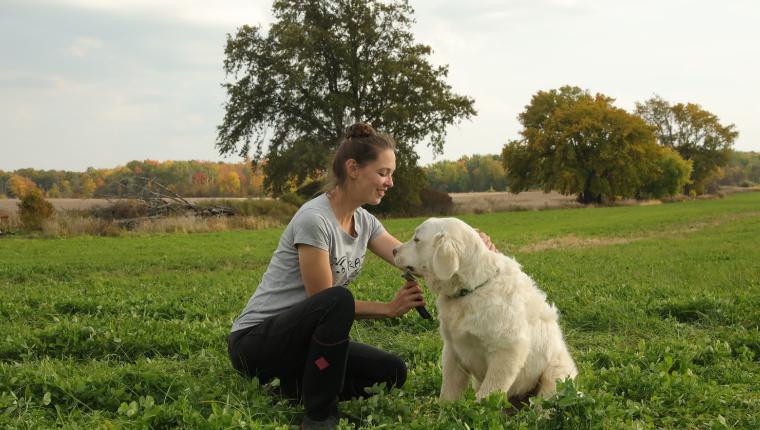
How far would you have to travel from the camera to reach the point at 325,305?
3.77 metres

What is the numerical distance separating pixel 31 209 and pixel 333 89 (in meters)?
21.5

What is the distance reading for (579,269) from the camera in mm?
11742

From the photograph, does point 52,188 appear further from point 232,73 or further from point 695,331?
point 695,331

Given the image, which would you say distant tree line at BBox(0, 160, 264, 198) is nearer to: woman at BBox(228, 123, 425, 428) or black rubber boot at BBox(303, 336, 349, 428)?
woman at BBox(228, 123, 425, 428)

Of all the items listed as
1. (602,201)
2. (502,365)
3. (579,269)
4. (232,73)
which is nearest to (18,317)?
(502,365)

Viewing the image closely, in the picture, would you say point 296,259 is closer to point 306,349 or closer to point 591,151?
point 306,349

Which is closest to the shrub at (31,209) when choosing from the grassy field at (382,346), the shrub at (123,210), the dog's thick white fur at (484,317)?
the shrub at (123,210)

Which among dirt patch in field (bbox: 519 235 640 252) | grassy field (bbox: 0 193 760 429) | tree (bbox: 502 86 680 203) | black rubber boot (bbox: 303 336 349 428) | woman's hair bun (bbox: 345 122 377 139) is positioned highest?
tree (bbox: 502 86 680 203)

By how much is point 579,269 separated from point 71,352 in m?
9.02

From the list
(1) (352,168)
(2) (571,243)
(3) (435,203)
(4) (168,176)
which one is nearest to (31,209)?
(4) (168,176)

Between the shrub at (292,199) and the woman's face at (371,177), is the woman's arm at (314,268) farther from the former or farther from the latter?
the shrub at (292,199)

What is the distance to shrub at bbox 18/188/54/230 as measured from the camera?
25391 millimetres

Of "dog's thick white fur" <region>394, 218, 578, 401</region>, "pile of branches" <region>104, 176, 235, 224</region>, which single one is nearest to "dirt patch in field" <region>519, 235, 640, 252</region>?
"dog's thick white fur" <region>394, 218, 578, 401</region>

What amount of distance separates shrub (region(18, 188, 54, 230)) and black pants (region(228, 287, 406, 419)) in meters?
24.8
